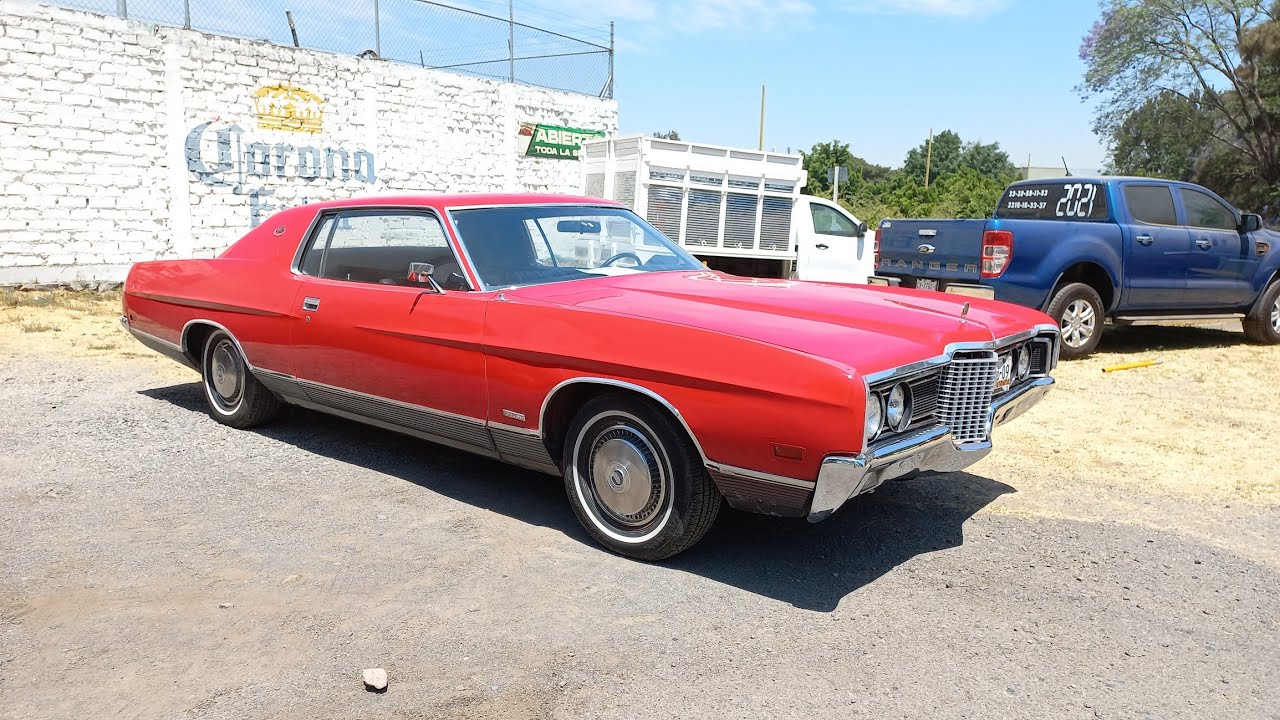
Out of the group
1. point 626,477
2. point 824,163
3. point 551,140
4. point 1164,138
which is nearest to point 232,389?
point 626,477

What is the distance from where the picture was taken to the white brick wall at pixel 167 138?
11789 mm

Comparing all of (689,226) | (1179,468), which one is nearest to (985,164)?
(689,226)

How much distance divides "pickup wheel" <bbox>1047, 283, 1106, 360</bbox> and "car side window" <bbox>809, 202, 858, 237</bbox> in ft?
14.6

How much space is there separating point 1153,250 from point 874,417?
7122 mm

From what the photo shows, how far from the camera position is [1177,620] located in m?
3.40

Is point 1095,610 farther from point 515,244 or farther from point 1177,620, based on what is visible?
point 515,244

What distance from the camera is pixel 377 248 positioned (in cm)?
505

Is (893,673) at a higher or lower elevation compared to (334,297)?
lower

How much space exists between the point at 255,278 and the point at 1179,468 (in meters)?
5.11

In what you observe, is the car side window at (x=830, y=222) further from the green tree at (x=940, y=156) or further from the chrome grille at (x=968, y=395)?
the green tree at (x=940, y=156)

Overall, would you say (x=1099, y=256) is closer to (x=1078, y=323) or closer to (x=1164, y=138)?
(x=1078, y=323)

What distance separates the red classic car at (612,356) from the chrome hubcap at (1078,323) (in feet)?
15.2

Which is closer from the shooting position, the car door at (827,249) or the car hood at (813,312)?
the car hood at (813,312)

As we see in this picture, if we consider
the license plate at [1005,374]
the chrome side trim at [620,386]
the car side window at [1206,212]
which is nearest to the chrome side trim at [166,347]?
the chrome side trim at [620,386]
